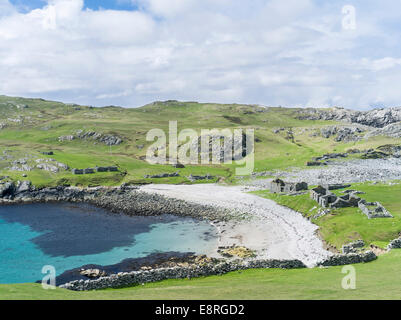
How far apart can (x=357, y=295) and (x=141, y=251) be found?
2163 inches

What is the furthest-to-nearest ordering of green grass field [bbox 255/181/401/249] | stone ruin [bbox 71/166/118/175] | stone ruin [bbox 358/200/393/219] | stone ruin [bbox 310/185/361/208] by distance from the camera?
stone ruin [bbox 71/166/118/175], stone ruin [bbox 310/185/361/208], stone ruin [bbox 358/200/393/219], green grass field [bbox 255/181/401/249]

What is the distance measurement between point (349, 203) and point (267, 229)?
20.7 meters

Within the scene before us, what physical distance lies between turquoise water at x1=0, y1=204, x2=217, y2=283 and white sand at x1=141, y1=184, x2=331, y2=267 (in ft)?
23.8

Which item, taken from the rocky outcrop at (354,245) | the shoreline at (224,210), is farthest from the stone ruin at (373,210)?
the rocky outcrop at (354,245)

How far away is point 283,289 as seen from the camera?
89.4ft

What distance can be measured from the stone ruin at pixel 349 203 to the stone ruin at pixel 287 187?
648 inches

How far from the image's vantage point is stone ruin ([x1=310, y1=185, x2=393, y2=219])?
65.3 metres

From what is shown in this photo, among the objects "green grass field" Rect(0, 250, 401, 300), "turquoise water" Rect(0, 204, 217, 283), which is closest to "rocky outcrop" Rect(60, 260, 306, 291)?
"green grass field" Rect(0, 250, 401, 300)

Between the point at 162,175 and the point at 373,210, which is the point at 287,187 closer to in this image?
the point at 373,210

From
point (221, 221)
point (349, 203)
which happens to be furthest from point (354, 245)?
point (221, 221)

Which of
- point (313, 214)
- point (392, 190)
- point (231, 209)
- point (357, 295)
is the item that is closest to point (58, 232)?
point (231, 209)

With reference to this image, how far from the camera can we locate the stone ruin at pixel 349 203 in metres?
65.3

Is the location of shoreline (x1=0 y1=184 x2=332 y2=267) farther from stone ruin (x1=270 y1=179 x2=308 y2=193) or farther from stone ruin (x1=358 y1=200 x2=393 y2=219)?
stone ruin (x1=358 y1=200 x2=393 y2=219)

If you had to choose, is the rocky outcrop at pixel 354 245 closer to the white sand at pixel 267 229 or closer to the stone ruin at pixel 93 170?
the white sand at pixel 267 229
